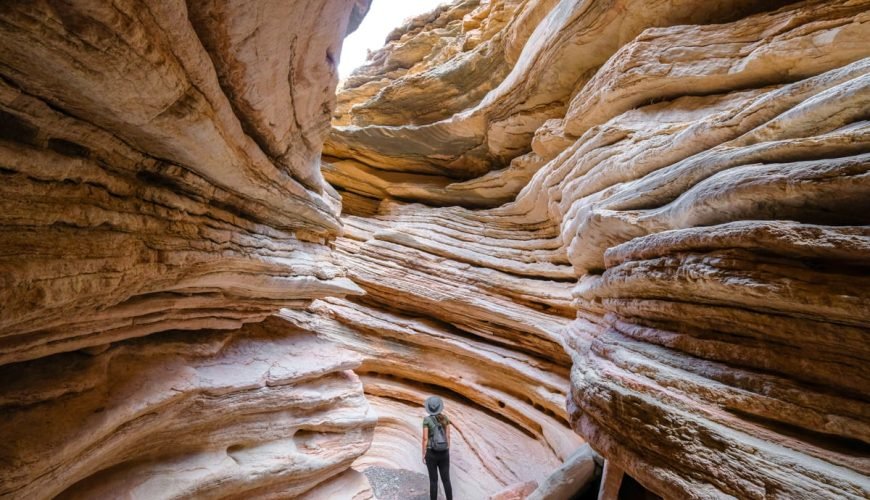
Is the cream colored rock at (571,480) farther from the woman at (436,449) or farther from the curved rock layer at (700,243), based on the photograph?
the woman at (436,449)

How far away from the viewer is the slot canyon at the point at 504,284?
1.52 meters

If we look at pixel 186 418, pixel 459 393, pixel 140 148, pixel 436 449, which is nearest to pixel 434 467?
pixel 436 449

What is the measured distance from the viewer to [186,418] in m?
3.34

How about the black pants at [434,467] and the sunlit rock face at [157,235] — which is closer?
Result: the sunlit rock face at [157,235]

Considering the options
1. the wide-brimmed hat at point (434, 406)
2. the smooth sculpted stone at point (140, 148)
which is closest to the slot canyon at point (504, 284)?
the smooth sculpted stone at point (140, 148)

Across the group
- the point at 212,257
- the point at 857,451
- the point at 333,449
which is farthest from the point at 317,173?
the point at 857,451

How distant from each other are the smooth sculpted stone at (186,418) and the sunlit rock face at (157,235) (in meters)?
0.02

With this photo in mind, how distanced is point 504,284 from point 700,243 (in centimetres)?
436

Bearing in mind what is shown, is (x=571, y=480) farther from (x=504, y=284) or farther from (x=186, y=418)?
(x=186, y=418)

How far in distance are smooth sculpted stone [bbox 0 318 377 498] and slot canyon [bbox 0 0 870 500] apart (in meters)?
0.02

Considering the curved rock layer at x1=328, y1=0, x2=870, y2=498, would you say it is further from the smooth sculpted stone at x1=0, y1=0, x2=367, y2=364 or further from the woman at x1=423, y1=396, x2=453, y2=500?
the smooth sculpted stone at x1=0, y1=0, x2=367, y2=364

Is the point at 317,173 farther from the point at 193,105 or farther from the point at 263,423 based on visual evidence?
the point at 263,423

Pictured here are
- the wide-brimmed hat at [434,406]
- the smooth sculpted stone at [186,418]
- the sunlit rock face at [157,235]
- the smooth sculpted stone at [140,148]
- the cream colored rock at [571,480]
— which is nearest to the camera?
the smooth sculpted stone at [140,148]

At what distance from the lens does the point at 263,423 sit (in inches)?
160
